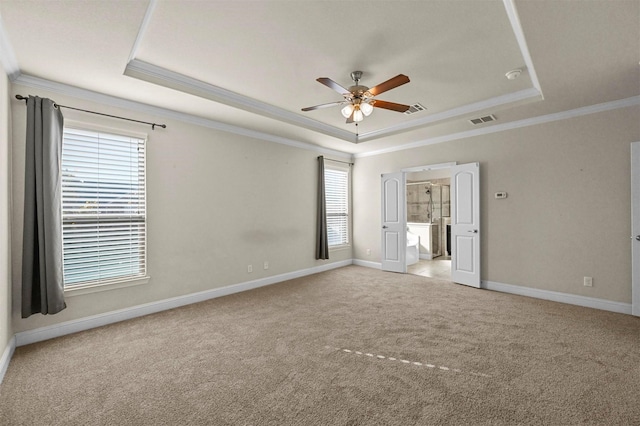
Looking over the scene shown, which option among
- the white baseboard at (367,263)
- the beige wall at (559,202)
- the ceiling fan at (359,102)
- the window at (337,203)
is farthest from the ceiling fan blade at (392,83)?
the white baseboard at (367,263)

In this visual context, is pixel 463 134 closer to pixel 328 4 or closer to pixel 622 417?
pixel 328 4

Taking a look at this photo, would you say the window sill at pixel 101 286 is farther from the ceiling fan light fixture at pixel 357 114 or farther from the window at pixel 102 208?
the ceiling fan light fixture at pixel 357 114

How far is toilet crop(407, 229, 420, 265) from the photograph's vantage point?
6.89m

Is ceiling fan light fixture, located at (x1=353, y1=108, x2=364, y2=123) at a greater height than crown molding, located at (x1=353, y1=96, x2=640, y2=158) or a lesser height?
lesser

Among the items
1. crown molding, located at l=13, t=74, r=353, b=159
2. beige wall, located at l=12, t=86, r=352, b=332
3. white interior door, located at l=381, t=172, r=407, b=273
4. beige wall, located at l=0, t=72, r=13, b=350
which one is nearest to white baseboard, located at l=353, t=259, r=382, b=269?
white interior door, located at l=381, t=172, r=407, b=273

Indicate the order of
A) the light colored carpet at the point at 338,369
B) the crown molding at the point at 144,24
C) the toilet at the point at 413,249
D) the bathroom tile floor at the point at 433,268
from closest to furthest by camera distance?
the light colored carpet at the point at 338,369, the crown molding at the point at 144,24, the bathroom tile floor at the point at 433,268, the toilet at the point at 413,249

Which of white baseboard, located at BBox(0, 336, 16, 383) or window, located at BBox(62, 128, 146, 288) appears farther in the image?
window, located at BBox(62, 128, 146, 288)

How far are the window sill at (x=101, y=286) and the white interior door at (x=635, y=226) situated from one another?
5993 mm

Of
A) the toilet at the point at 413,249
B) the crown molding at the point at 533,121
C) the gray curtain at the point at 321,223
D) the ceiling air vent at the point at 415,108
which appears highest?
the ceiling air vent at the point at 415,108

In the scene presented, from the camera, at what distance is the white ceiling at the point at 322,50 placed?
2094mm

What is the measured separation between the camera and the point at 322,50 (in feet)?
8.80

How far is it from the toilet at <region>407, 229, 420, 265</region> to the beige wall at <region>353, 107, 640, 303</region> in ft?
7.15

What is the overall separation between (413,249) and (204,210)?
16.5 ft

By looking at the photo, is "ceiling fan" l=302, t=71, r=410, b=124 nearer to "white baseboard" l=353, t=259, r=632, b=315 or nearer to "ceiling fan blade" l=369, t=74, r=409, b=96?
"ceiling fan blade" l=369, t=74, r=409, b=96
